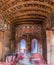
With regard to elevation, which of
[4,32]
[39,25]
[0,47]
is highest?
[39,25]

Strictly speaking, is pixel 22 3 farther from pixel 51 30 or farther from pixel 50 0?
pixel 51 30

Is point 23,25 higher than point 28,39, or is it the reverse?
point 23,25

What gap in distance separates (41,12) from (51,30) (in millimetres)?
2039

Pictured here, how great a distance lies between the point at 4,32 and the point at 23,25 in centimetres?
581

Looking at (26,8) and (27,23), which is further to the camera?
(27,23)

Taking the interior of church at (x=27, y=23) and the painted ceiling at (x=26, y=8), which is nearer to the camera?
the painted ceiling at (x=26, y=8)

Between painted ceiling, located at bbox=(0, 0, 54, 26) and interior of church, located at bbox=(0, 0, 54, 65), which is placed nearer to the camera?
painted ceiling, located at bbox=(0, 0, 54, 26)

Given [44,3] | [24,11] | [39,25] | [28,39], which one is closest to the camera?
[44,3]

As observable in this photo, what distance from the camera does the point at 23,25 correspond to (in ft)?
70.6

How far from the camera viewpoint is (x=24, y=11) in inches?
643

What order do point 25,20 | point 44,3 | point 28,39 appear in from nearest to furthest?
1. point 44,3
2. point 25,20
3. point 28,39

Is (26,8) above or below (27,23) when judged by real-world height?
above

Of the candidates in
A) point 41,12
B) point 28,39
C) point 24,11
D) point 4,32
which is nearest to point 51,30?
point 41,12

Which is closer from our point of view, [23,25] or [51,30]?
[51,30]
